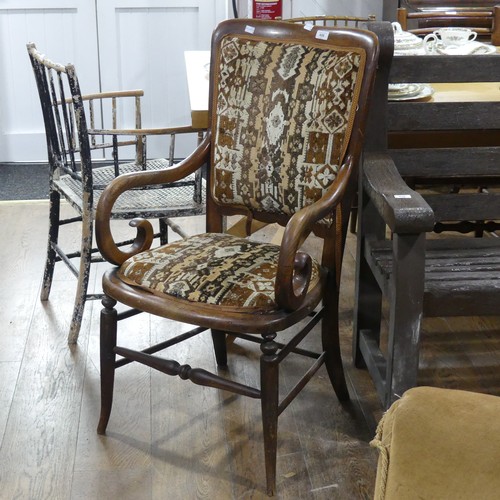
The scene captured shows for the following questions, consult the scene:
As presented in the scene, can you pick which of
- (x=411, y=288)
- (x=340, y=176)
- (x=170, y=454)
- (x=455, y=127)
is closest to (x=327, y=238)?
(x=340, y=176)

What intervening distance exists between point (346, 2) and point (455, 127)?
2384mm

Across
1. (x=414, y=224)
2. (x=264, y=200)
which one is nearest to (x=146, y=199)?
(x=264, y=200)

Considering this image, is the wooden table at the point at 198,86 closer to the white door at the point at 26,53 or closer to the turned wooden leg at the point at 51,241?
the turned wooden leg at the point at 51,241

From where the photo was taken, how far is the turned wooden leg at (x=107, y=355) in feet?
6.89

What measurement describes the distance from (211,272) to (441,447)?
1062 millimetres

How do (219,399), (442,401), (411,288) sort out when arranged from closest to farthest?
1. (442,401)
2. (411,288)
3. (219,399)

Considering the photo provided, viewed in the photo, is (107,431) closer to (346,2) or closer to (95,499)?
(95,499)

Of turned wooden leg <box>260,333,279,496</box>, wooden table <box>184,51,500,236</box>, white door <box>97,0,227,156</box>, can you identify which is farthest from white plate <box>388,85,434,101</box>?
white door <box>97,0,227,156</box>

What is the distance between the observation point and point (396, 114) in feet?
7.56

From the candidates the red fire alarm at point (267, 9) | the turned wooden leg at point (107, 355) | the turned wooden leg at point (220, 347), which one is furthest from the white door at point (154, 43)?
the turned wooden leg at point (107, 355)

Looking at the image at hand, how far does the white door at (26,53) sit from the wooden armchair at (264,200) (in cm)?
254

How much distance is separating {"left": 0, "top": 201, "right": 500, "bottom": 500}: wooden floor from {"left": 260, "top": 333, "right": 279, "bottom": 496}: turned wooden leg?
0.21 ft

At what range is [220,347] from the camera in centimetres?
253

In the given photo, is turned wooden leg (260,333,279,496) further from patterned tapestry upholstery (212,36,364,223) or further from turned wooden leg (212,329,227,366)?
turned wooden leg (212,329,227,366)
